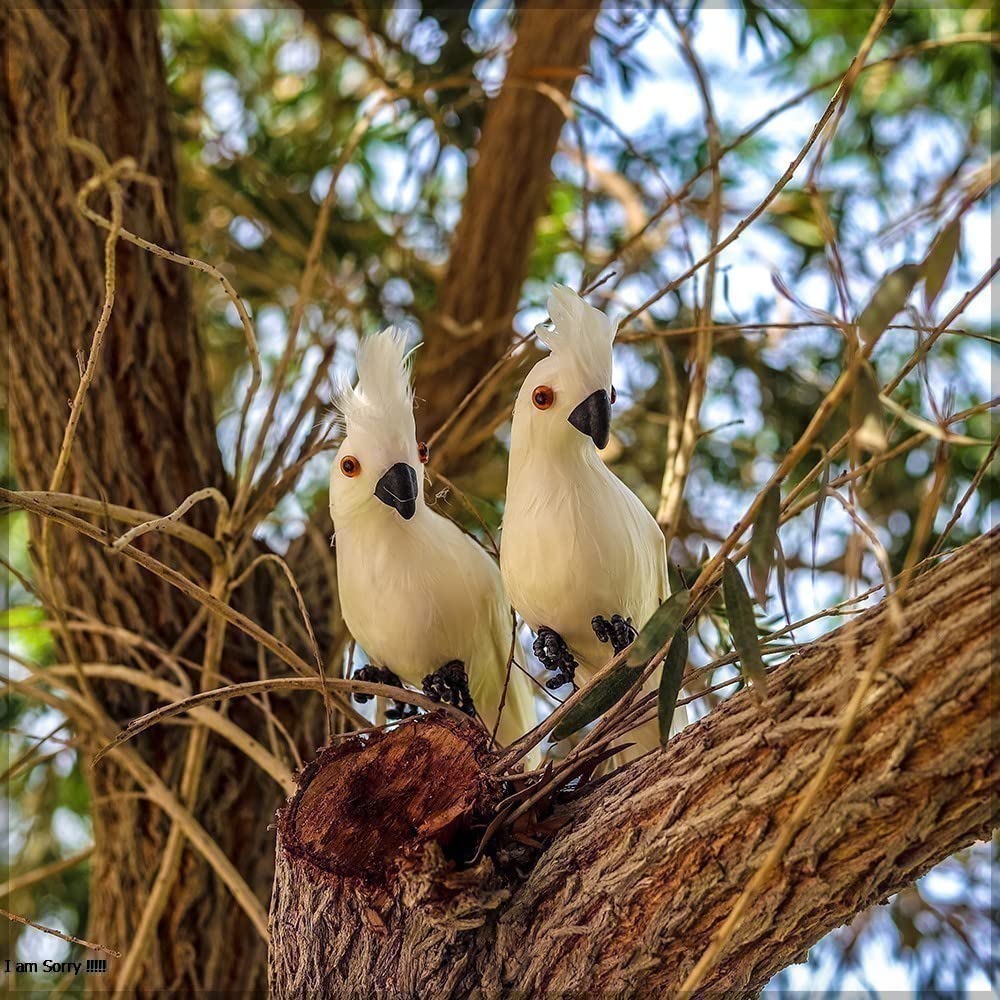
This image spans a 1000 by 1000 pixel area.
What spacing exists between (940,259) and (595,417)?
0.54 meters

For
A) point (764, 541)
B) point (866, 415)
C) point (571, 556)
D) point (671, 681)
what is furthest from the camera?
point (571, 556)

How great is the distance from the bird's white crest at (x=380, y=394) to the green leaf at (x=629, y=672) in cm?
49

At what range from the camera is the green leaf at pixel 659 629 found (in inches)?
51.7

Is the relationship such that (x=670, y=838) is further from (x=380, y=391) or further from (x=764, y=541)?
(x=380, y=391)

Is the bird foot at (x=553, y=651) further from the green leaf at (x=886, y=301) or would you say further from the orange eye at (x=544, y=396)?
the green leaf at (x=886, y=301)

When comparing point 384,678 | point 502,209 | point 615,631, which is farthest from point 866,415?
point 502,209

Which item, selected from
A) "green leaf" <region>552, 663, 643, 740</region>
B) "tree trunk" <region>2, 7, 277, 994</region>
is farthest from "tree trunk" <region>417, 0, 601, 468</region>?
"green leaf" <region>552, 663, 643, 740</region>

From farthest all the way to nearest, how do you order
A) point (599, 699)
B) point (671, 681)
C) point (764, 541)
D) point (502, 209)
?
1. point (502, 209)
2. point (599, 699)
3. point (671, 681)
4. point (764, 541)

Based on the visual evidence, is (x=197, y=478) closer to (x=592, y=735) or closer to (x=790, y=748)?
(x=592, y=735)

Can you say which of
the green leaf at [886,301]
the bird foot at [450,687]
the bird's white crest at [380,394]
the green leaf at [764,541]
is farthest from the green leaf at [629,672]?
the bird's white crest at [380,394]

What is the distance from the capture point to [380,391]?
5.86 feet

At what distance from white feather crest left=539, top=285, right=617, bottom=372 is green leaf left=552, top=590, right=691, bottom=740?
0.41 m

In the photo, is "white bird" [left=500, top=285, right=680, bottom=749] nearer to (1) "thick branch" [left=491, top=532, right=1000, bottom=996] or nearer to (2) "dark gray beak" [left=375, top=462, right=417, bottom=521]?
(2) "dark gray beak" [left=375, top=462, right=417, bottom=521]

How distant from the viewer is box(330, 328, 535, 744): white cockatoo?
A: 5.75 feet
